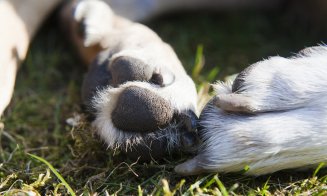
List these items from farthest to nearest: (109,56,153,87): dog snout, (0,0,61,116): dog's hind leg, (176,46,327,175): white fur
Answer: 1. (0,0,61,116): dog's hind leg
2. (109,56,153,87): dog snout
3. (176,46,327,175): white fur

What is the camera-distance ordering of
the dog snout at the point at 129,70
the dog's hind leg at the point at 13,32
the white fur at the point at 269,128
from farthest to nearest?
the dog's hind leg at the point at 13,32 → the dog snout at the point at 129,70 → the white fur at the point at 269,128

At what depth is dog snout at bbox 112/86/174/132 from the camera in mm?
1054

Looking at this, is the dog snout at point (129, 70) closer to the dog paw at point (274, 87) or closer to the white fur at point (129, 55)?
the white fur at point (129, 55)

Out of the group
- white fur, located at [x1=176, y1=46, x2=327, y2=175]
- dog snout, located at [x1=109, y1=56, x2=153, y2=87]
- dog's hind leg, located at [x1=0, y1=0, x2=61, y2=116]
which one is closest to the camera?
white fur, located at [x1=176, y1=46, x2=327, y2=175]

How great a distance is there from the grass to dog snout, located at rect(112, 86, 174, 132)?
0.11m

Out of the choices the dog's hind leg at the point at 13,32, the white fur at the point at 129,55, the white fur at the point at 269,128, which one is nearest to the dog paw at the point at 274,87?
the white fur at the point at 269,128

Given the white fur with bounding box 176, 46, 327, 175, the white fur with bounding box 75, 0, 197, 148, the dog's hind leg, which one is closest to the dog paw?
the white fur with bounding box 176, 46, 327, 175

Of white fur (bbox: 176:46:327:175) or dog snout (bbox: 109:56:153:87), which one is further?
dog snout (bbox: 109:56:153:87)

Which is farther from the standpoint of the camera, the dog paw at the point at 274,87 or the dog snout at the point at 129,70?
the dog snout at the point at 129,70

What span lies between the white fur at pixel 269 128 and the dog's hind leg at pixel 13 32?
57 cm

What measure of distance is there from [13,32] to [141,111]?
606mm

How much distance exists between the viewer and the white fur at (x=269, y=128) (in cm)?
104

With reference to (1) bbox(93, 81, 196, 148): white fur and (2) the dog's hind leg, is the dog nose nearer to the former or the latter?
(1) bbox(93, 81, 196, 148): white fur

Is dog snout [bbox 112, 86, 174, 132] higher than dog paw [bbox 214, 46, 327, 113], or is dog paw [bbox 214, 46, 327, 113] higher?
dog paw [bbox 214, 46, 327, 113]
